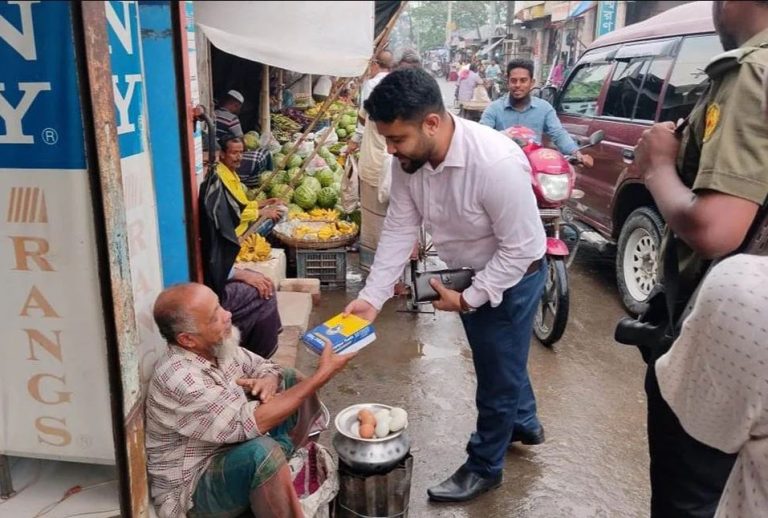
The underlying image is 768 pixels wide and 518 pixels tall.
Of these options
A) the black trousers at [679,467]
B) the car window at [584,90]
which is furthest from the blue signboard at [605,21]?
the car window at [584,90]

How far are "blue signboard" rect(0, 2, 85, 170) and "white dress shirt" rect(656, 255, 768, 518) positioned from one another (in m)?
1.55

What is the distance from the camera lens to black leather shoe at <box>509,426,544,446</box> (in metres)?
3.11

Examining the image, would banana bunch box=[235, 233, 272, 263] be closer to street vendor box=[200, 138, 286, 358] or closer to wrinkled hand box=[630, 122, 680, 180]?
street vendor box=[200, 138, 286, 358]

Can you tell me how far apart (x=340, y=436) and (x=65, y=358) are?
1.00 metres

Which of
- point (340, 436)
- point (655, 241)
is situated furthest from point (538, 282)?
point (655, 241)

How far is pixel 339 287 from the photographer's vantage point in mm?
5332

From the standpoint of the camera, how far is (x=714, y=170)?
4.68 ft

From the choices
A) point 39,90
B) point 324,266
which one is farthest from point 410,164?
point 324,266

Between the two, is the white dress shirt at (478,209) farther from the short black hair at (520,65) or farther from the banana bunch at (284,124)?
the banana bunch at (284,124)

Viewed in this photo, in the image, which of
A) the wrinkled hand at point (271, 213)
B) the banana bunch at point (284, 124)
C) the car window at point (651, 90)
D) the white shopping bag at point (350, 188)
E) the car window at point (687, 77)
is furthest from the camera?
the banana bunch at point (284, 124)

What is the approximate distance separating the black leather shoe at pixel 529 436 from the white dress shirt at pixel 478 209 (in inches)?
39.6

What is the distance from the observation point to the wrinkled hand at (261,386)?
89.5 inches

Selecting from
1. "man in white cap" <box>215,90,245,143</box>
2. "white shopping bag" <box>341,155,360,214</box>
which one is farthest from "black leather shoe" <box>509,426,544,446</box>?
"white shopping bag" <box>341,155,360,214</box>

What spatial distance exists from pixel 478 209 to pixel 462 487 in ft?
4.10
